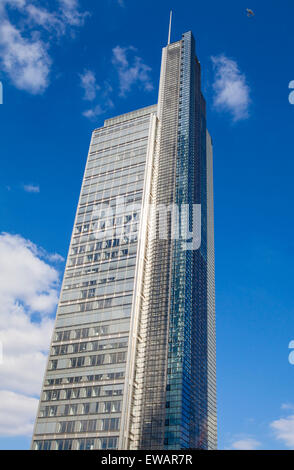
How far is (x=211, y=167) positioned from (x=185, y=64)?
39499mm

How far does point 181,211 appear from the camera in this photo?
437 feet

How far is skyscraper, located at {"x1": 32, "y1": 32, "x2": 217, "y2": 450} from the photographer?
100812 mm

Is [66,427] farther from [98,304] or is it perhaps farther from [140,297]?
[140,297]

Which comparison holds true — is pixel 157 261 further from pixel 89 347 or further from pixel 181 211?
pixel 89 347

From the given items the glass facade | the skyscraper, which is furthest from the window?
the skyscraper

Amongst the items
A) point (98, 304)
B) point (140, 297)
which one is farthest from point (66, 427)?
point (140, 297)

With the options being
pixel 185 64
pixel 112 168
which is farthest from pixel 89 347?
pixel 185 64

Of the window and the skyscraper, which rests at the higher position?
the skyscraper

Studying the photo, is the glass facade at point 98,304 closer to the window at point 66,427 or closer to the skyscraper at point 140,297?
the window at point 66,427

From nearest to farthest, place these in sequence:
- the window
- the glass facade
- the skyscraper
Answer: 1. the window
2. the glass facade
3. the skyscraper

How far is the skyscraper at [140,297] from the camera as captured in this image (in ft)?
331

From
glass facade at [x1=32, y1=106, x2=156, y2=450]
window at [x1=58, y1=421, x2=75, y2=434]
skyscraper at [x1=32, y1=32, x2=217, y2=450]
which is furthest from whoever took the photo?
skyscraper at [x1=32, y1=32, x2=217, y2=450]

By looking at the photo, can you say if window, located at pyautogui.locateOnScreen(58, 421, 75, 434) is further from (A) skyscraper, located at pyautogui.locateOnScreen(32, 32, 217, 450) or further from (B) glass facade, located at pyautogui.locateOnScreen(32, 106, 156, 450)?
(A) skyscraper, located at pyautogui.locateOnScreen(32, 32, 217, 450)
